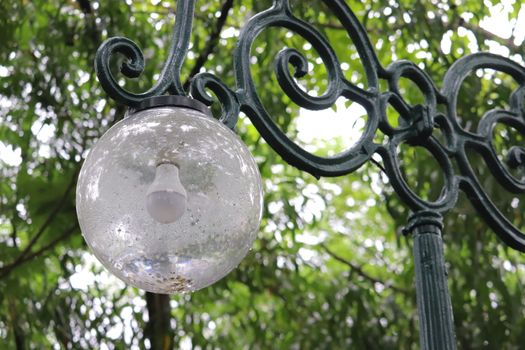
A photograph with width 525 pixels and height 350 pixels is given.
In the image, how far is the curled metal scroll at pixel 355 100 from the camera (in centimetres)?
225

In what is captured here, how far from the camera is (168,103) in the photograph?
2148mm

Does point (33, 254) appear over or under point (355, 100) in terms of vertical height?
under

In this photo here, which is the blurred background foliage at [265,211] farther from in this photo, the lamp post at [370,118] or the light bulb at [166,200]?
the light bulb at [166,200]

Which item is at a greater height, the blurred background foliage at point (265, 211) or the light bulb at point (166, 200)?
the light bulb at point (166, 200)

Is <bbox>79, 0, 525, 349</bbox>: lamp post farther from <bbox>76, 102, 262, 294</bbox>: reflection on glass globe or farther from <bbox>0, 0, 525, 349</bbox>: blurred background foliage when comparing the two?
<bbox>0, 0, 525, 349</bbox>: blurred background foliage

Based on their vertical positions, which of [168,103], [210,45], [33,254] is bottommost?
[33,254]

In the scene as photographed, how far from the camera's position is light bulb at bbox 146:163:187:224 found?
6.29ft

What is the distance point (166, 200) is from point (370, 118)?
31.9 inches

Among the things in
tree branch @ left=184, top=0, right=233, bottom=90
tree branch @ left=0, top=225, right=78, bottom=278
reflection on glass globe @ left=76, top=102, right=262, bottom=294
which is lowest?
tree branch @ left=0, top=225, right=78, bottom=278

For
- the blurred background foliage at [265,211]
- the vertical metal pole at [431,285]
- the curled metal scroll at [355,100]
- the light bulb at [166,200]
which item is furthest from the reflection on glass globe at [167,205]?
the blurred background foliage at [265,211]

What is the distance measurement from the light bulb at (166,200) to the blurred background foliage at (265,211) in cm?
243

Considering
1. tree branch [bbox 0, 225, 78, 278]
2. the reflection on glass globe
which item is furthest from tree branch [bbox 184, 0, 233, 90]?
the reflection on glass globe

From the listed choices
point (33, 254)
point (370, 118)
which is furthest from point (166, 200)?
point (33, 254)

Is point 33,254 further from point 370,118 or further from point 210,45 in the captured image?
point 370,118
